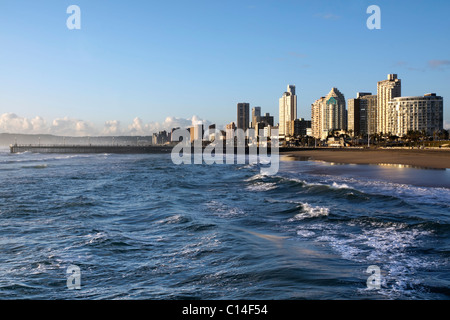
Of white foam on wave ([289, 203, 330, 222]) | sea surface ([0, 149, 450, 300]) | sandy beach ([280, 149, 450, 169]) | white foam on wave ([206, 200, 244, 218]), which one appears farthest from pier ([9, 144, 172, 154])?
white foam on wave ([289, 203, 330, 222])

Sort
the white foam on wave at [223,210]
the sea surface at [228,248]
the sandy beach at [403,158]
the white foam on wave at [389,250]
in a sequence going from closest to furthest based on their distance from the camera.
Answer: the sea surface at [228,248] → the white foam on wave at [389,250] → the white foam on wave at [223,210] → the sandy beach at [403,158]

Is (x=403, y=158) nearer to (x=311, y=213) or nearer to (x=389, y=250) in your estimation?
(x=311, y=213)

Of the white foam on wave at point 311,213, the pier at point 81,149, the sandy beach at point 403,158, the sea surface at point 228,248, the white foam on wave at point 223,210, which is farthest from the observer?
the pier at point 81,149

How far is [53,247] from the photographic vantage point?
12000 millimetres

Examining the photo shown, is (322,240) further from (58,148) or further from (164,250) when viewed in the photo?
(58,148)

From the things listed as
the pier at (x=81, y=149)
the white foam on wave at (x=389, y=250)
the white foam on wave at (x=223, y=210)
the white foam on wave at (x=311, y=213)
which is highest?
the pier at (x=81, y=149)

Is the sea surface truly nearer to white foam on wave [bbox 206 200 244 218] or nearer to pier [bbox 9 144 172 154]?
white foam on wave [bbox 206 200 244 218]

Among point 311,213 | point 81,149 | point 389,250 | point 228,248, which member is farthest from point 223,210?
point 81,149

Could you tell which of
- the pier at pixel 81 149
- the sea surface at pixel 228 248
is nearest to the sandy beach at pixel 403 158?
the sea surface at pixel 228 248

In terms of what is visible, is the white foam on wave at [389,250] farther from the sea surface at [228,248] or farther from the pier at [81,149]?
the pier at [81,149]

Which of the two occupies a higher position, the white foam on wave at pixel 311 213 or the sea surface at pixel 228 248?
the sea surface at pixel 228 248

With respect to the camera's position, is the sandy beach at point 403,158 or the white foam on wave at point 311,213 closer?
the white foam on wave at point 311,213

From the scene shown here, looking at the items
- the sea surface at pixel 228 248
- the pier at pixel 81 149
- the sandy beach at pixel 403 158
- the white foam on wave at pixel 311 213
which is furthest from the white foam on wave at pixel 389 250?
the pier at pixel 81 149
